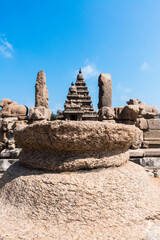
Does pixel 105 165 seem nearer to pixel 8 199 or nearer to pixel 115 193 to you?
pixel 115 193

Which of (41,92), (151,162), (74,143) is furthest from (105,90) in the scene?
(74,143)

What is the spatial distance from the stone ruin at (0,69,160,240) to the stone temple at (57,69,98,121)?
19.6 m

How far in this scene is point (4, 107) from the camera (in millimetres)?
6414

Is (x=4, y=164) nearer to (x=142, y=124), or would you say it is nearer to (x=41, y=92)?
(x=142, y=124)

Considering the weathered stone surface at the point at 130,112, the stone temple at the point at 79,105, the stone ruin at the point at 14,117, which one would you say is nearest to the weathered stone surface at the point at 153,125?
the weathered stone surface at the point at 130,112

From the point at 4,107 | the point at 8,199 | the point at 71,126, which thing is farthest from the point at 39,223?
the point at 4,107

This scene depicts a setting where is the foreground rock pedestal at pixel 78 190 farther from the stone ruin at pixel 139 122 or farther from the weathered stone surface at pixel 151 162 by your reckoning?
the weathered stone surface at pixel 151 162

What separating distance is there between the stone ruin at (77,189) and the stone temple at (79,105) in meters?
19.6

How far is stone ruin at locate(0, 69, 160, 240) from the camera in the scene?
1.27 meters

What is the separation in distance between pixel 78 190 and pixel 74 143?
0.37 metres

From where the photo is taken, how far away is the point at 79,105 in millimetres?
22875

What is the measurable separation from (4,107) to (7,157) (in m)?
2.50

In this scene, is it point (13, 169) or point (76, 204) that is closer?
point (76, 204)

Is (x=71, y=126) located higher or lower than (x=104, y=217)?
higher
